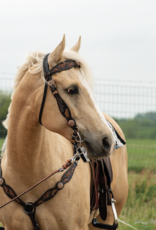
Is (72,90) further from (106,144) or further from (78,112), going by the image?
(106,144)

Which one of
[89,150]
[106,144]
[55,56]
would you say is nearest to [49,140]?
[89,150]

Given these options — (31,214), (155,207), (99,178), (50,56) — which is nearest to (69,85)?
(50,56)

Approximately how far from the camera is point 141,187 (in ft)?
16.4

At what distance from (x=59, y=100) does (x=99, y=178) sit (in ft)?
4.07

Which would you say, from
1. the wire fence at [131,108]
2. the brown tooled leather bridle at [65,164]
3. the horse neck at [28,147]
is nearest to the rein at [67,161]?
the brown tooled leather bridle at [65,164]

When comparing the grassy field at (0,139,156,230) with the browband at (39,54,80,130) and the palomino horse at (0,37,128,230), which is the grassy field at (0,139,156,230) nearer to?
the palomino horse at (0,37,128,230)

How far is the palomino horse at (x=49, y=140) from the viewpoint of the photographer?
5.82 feet

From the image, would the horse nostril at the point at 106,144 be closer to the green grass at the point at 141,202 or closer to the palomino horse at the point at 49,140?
the palomino horse at the point at 49,140

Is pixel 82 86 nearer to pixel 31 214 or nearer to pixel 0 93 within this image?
pixel 31 214

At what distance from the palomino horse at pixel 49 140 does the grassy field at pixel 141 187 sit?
196 cm

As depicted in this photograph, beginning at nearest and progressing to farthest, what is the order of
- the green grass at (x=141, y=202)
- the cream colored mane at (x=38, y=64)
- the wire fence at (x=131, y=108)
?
the cream colored mane at (x=38, y=64), the green grass at (x=141, y=202), the wire fence at (x=131, y=108)

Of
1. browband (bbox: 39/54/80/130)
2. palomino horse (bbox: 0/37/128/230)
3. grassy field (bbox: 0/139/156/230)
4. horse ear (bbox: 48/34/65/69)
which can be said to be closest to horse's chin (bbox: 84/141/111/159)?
palomino horse (bbox: 0/37/128/230)

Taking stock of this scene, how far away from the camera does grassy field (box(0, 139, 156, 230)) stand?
13.6 ft

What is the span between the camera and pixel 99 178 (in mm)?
2707
